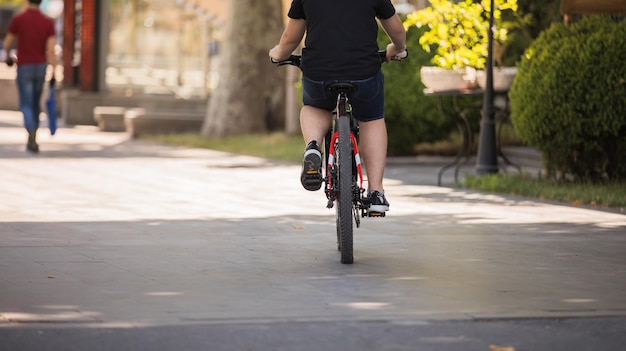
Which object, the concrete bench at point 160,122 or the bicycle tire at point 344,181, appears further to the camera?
the concrete bench at point 160,122

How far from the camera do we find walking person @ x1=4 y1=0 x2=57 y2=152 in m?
18.5

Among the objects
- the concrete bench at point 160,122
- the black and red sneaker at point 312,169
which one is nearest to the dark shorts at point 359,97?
the black and red sneaker at point 312,169

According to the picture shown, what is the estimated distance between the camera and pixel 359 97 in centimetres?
850

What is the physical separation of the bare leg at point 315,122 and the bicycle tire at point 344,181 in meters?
0.37

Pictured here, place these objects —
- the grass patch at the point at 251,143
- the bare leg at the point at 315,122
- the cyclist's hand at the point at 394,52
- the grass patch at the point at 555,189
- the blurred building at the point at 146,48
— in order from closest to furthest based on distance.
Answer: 1. the bare leg at the point at 315,122
2. the cyclist's hand at the point at 394,52
3. the grass patch at the point at 555,189
4. the grass patch at the point at 251,143
5. the blurred building at the point at 146,48

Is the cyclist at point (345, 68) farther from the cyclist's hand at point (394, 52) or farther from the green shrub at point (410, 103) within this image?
the green shrub at point (410, 103)

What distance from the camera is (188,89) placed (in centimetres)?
3166

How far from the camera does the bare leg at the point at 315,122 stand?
860 centimetres

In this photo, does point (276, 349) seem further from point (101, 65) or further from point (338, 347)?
point (101, 65)

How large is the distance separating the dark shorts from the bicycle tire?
30cm

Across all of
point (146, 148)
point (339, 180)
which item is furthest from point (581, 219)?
A: point (146, 148)

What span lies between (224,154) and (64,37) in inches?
600

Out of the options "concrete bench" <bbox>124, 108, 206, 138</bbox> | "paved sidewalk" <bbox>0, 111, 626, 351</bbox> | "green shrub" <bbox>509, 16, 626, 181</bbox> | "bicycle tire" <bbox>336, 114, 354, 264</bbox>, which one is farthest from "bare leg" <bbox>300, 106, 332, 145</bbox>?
"concrete bench" <bbox>124, 108, 206, 138</bbox>

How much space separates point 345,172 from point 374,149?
57cm
